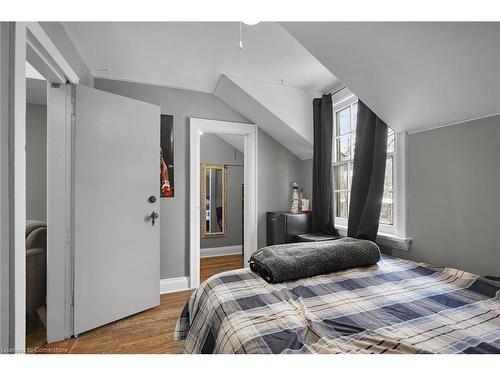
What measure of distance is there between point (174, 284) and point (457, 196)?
103 inches

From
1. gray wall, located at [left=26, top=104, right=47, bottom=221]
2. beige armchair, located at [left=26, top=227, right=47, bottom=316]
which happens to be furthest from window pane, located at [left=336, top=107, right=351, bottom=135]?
gray wall, located at [left=26, top=104, right=47, bottom=221]

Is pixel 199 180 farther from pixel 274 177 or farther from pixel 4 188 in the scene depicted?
pixel 4 188

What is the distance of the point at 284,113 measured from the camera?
2629 mm

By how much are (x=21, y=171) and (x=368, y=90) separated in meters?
1.99

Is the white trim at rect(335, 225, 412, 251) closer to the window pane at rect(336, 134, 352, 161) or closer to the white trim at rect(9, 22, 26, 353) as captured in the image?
the window pane at rect(336, 134, 352, 161)

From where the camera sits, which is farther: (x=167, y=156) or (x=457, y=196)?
(x=167, y=156)

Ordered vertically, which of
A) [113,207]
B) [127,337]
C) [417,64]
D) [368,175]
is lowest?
[127,337]

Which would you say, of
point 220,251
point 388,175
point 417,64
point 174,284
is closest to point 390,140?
point 388,175

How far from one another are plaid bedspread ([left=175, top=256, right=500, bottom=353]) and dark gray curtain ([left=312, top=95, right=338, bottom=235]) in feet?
4.17

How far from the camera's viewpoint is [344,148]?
266 cm

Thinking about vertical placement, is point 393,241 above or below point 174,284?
above

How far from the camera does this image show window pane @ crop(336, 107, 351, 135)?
8.47 ft

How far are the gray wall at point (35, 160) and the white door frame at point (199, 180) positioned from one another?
1.89 metres
